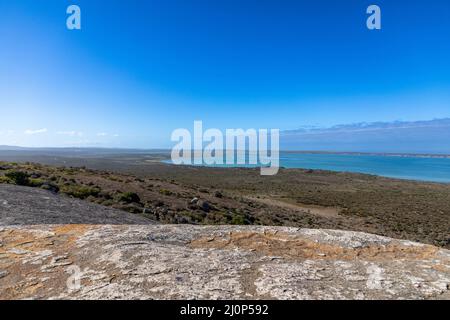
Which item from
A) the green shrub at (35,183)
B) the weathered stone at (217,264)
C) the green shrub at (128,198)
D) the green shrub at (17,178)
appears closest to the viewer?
the weathered stone at (217,264)

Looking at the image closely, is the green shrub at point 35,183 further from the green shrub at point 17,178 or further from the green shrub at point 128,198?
the green shrub at point 128,198

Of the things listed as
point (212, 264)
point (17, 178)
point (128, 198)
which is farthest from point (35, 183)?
point (212, 264)

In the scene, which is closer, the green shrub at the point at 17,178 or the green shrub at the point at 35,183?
the green shrub at the point at 17,178

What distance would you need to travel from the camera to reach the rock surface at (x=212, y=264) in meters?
2.41

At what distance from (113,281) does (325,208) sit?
42727mm

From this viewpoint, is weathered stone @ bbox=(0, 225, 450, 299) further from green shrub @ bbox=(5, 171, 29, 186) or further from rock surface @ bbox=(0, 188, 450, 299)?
green shrub @ bbox=(5, 171, 29, 186)

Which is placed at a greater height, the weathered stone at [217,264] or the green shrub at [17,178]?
the weathered stone at [217,264]

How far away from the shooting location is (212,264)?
9.96 ft

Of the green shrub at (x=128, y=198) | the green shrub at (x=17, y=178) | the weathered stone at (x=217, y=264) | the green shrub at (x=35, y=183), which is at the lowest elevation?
the green shrub at (x=128, y=198)

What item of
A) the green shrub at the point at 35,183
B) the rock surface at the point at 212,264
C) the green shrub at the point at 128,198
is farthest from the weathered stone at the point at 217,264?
the green shrub at the point at 35,183

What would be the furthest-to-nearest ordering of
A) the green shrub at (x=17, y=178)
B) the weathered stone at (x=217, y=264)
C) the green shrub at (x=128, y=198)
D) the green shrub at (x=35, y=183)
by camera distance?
1. the green shrub at (x=128, y=198)
2. the green shrub at (x=35, y=183)
3. the green shrub at (x=17, y=178)
4. the weathered stone at (x=217, y=264)

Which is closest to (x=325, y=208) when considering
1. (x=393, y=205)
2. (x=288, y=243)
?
(x=393, y=205)

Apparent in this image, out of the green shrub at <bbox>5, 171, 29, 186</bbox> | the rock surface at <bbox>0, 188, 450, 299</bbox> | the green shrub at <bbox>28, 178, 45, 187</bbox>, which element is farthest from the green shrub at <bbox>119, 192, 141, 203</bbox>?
the rock surface at <bbox>0, 188, 450, 299</bbox>

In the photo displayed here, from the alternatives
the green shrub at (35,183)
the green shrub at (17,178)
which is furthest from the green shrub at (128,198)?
the green shrub at (17,178)
